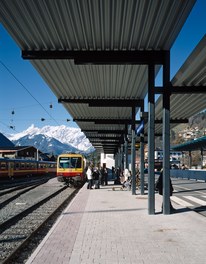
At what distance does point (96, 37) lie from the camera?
11117 millimetres

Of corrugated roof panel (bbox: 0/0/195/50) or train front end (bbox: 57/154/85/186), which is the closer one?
corrugated roof panel (bbox: 0/0/195/50)

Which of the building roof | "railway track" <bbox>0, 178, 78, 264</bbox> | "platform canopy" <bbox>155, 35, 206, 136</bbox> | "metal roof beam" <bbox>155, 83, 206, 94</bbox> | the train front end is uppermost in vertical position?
the building roof

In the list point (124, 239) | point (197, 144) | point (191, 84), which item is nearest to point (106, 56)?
point (191, 84)

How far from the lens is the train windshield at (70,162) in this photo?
1219 inches

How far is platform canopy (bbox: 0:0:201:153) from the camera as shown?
348 inches

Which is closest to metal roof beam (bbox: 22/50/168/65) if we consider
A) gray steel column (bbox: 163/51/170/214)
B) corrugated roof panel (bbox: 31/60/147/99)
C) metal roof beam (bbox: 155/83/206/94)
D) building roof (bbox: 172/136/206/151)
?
gray steel column (bbox: 163/51/170/214)

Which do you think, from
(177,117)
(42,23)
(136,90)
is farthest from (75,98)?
(42,23)

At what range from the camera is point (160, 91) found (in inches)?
493

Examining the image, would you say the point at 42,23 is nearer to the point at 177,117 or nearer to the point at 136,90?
the point at 136,90

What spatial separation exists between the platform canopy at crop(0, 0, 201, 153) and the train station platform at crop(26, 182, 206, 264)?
4.65 meters

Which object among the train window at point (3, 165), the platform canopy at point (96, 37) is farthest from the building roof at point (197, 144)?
the train window at point (3, 165)

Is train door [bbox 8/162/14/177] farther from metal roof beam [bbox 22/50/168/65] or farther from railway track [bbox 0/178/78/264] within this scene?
metal roof beam [bbox 22/50/168/65]

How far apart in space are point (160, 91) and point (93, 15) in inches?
162

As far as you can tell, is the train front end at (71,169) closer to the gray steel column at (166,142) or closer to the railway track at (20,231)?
the railway track at (20,231)
